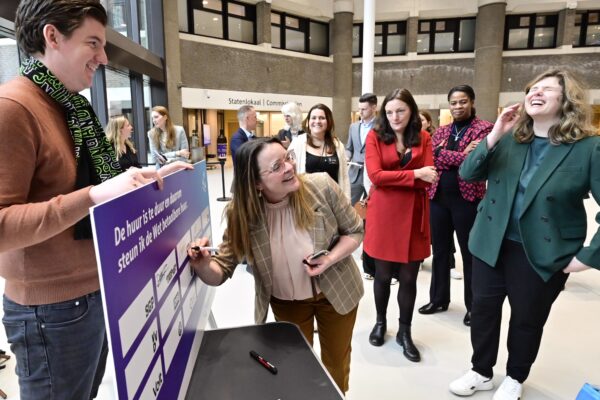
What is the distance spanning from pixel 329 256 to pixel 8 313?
1.06 metres

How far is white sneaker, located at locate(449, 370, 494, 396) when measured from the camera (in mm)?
2119

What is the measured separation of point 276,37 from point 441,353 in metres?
14.6

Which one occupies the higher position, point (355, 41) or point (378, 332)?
point (355, 41)

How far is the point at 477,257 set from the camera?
6.70 ft

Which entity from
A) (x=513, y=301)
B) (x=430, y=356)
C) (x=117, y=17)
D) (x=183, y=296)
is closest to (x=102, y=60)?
(x=183, y=296)

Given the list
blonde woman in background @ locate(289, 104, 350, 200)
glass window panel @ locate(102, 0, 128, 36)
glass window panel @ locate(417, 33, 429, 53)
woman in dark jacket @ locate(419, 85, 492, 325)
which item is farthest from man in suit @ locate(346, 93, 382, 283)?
glass window panel @ locate(417, 33, 429, 53)

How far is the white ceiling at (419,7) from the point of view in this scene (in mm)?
14055

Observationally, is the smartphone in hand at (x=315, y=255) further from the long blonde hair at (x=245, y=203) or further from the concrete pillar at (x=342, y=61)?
the concrete pillar at (x=342, y=61)

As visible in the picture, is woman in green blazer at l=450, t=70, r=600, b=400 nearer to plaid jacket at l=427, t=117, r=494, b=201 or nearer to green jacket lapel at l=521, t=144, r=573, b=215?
green jacket lapel at l=521, t=144, r=573, b=215

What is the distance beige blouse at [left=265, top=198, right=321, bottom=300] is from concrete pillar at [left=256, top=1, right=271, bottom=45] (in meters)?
13.8

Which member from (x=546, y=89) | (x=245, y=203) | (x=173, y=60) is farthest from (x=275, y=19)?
(x=245, y=203)

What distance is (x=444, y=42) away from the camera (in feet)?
51.5

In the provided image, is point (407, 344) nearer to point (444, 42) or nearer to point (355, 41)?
point (355, 41)

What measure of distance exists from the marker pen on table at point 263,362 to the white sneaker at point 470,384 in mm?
1397
